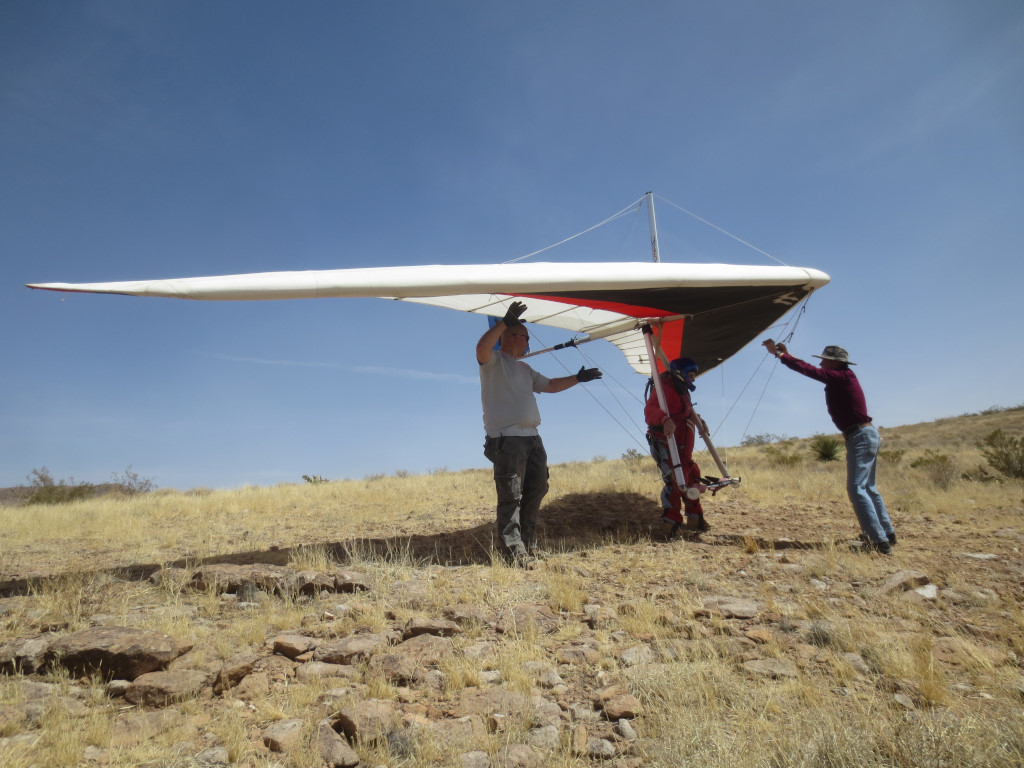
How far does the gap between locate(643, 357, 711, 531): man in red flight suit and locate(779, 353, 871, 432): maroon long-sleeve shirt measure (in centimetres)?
118

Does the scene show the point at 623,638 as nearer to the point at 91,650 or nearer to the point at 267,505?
the point at 91,650

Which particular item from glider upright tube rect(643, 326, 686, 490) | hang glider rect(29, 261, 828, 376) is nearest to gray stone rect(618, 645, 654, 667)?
hang glider rect(29, 261, 828, 376)

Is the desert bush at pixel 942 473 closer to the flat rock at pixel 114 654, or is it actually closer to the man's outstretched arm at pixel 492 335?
the man's outstretched arm at pixel 492 335

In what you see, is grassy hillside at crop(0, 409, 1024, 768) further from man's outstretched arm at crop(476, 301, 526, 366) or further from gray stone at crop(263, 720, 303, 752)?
man's outstretched arm at crop(476, 301, 526, 366)

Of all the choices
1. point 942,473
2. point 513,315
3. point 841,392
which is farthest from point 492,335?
point 942,473

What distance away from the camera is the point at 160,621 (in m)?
3.40

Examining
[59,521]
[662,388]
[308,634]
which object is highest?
[662,388]

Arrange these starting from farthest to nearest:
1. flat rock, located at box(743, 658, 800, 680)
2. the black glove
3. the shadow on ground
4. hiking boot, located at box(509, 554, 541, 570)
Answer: the black glove → the shadow on ground → hiking boot, located at box(509, 554, 541, 570) → flat rock, located at box(743, 658, 800, 680)

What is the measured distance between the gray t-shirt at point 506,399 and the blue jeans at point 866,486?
9.93 ft

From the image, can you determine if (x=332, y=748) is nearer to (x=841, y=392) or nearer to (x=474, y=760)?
(x=474, y=760)

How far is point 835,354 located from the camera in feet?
18.7

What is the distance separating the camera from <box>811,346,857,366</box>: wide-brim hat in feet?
18.4

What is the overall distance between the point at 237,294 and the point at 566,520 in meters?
4.85

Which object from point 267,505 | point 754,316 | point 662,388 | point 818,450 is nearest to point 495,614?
point 662,388
